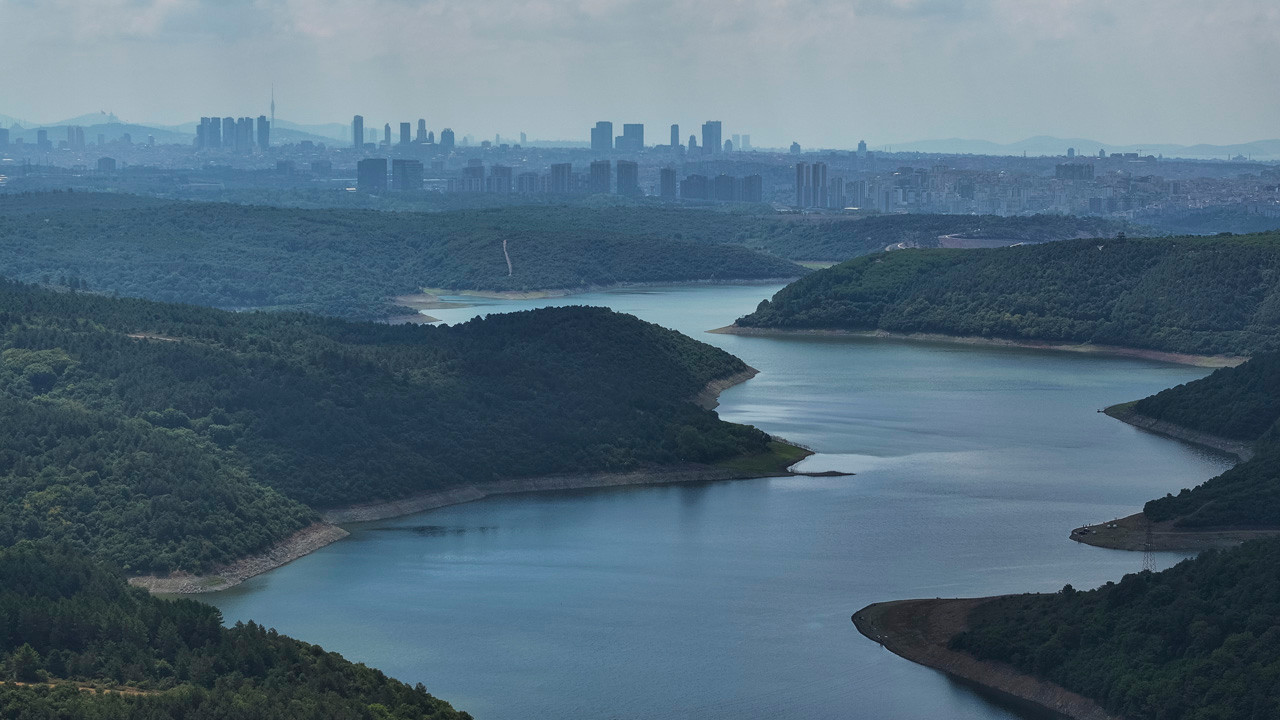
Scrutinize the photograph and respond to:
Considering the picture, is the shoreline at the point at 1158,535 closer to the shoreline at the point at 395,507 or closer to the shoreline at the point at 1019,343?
the shoreline at the point at 395,507

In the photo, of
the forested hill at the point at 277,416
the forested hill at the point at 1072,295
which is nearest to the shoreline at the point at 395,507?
the forested hill at the point at 277,416

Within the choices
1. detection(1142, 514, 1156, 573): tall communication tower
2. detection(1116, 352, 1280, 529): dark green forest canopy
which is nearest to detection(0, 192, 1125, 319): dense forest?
detection(1116, 352, 1280, 529): dark green forest canopy

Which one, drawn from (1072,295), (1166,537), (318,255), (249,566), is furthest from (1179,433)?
(318,255)

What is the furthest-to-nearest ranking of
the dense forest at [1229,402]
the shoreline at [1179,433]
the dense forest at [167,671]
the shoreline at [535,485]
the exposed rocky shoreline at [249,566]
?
the dense forest at [1229,402] < the shoreline at [1179,433] < the shoreline at [535,485] < the exposed rocky shoreline at [249,566] < the dense forest at [167,671]

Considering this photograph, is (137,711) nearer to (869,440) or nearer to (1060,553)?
(1060,553)

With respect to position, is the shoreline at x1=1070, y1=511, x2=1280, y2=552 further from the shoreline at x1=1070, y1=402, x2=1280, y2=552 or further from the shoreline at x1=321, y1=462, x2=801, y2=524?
the shoreline at x1=321, y1=462, x2=801, y2=524
